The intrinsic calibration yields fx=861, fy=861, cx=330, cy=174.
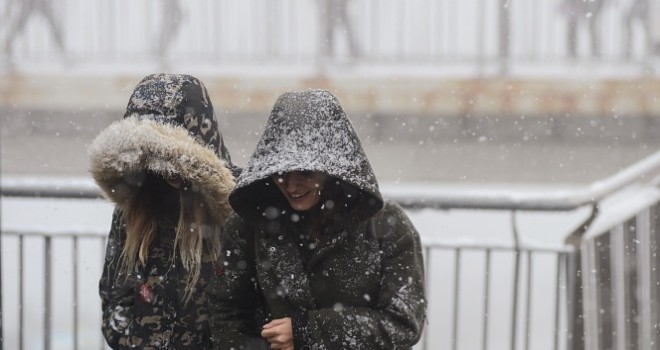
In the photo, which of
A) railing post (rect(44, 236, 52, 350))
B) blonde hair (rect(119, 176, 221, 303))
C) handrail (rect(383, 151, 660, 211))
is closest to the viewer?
blonde hair (rect(119, 176, 221, 303))

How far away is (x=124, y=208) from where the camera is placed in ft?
8.82

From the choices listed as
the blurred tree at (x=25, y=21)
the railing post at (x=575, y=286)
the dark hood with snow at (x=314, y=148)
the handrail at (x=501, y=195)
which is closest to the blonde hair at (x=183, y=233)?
the dark hood with snow at (x=314, y=148)

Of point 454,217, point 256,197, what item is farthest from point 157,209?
point 454,217

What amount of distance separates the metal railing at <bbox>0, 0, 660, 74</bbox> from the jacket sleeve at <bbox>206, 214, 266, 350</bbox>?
748cm

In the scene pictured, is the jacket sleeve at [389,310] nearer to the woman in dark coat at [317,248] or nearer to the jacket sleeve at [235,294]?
the woman in dark coat at [317,248]

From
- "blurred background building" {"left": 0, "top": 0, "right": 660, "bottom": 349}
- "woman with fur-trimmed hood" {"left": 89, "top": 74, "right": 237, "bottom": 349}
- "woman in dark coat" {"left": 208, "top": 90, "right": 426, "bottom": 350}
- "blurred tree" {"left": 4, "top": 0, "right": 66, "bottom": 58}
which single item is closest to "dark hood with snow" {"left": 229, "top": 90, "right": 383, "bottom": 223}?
"woman in dark coat" {"left": 208, "top": 90, "right": 426, "bottom": 350}

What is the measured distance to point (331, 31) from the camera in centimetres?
1040

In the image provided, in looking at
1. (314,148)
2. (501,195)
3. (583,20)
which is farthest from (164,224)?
(583,20)

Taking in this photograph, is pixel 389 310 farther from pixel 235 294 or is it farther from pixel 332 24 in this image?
pixel 332 24

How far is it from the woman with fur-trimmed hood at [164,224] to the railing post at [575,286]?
203cm

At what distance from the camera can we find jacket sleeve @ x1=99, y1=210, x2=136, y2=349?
266 cm

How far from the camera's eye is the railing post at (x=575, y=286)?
4.06 m

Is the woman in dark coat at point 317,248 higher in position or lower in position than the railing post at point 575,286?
higher

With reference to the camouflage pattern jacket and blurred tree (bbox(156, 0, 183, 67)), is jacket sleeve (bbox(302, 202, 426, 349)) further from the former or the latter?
blurred tree (bbox(156, 0, 183, 67))
